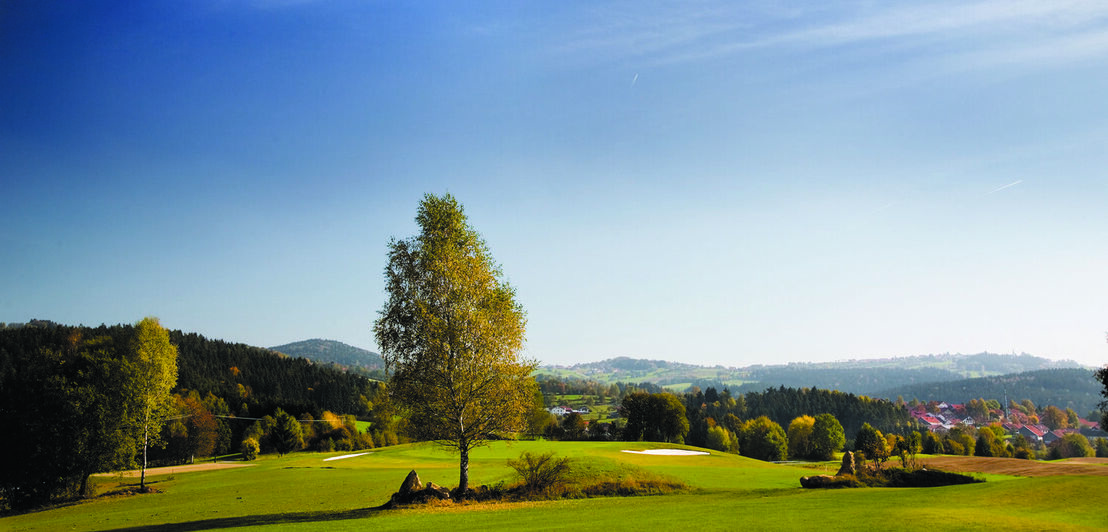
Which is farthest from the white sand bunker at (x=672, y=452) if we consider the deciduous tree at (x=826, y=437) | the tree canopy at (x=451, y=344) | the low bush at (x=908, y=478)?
the deciduous tree at (x=826, y=437)

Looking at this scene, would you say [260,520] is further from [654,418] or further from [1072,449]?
[1072,449]

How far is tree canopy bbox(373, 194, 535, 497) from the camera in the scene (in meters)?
29.8

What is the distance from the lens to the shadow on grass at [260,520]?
80.9 feet

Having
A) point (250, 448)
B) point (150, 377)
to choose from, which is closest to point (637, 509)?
point (150, 377)

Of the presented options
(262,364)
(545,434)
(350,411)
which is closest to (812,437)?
(545,434)

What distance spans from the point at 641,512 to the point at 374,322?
16982 millimetres

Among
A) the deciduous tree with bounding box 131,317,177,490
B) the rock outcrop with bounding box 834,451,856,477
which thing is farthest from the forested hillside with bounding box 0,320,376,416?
the rock outcrop with bounding box 834,451,856,477

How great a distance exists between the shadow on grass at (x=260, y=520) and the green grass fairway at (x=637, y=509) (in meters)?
0.07

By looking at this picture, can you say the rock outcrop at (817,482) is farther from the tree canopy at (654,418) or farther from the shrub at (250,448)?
the shrub at (250,448)

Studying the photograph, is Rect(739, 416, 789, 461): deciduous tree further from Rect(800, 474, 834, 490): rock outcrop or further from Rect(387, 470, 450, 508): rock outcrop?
Rect(387, 470, 450, 508): rock outcrop

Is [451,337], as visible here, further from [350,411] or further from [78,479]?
[350,411]

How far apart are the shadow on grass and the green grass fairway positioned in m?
0.07

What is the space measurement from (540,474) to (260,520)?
14.0m

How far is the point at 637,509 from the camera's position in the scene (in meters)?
25.0
